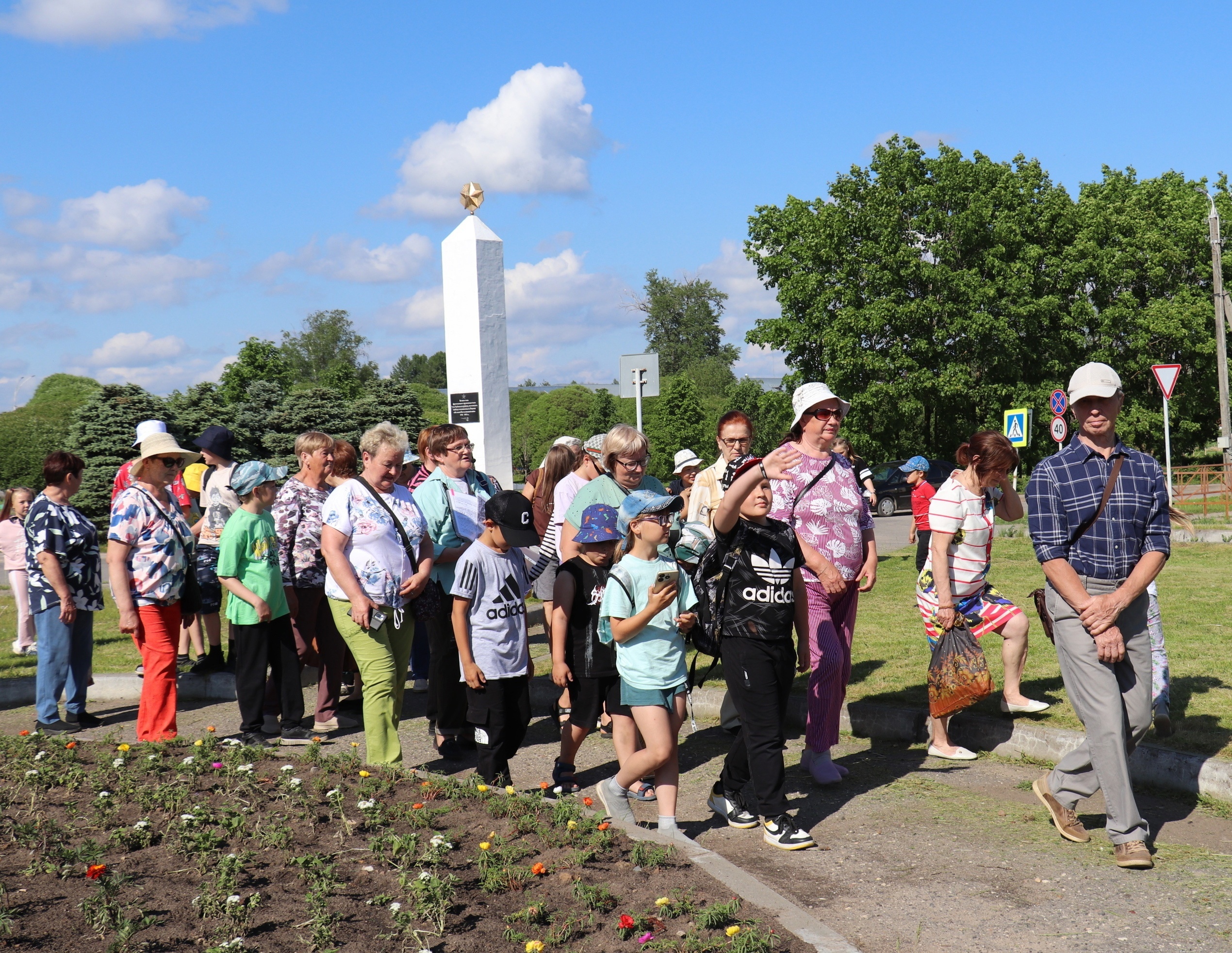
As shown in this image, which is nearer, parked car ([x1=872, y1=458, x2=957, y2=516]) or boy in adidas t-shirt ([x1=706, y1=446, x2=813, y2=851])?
boy in adidas t-shirt ([x1=706, y1=446, x2=813, y2=851])

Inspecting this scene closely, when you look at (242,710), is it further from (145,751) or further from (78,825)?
(78,825)

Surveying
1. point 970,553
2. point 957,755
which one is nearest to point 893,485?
point 970,553

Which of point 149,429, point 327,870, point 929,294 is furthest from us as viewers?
point 929,294

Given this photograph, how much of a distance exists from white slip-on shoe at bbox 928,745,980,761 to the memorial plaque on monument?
31.4 ft

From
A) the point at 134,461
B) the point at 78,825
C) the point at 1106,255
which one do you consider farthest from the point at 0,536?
the point at 1106,255

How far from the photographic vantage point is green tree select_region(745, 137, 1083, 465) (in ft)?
122

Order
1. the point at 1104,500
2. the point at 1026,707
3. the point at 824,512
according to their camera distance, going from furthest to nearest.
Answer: the point at 1026,707 → the point at 824,512 → the point at 1104,500

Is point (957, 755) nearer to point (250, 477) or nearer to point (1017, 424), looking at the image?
point (250, 477)

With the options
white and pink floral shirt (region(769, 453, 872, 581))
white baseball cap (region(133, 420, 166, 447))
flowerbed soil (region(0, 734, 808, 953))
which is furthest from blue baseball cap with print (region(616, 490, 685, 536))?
white baseball cap (region(133, 420, 166, 447))

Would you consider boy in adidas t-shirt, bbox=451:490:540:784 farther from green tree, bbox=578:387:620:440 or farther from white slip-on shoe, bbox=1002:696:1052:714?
green tree, bbox=578:387:620:440

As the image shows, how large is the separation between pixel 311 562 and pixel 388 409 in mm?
29831

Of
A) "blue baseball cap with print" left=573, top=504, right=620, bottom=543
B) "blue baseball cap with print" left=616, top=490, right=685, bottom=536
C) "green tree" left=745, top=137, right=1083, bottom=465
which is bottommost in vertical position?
"blue baseball cap with print" left=573, top=504, right=620, bottom=543

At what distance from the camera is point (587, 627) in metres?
5.67

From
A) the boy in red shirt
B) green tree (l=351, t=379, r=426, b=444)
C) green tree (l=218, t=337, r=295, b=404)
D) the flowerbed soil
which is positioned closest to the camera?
the flowerbed soil
